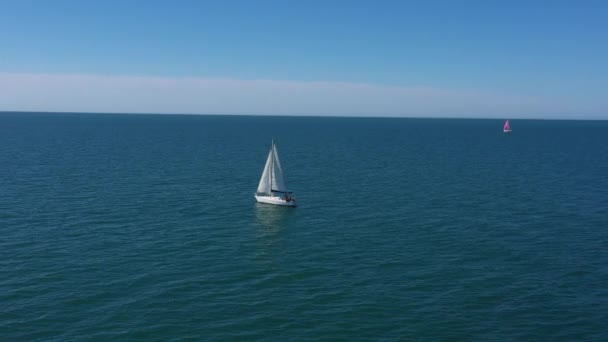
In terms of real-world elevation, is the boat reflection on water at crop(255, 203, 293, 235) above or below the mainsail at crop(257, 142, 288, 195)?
below

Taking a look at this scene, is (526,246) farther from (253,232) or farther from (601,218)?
(253,232)

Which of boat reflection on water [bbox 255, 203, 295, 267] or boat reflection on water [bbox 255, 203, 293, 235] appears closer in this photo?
boat reflection on water [bbox 255, 203, 295, 267]

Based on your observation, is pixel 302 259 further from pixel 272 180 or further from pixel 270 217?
pixel 272 180

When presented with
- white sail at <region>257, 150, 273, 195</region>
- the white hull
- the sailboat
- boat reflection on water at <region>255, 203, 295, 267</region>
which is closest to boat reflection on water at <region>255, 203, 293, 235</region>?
boat reflection on water at <region>255, 203, 295, 267</region>

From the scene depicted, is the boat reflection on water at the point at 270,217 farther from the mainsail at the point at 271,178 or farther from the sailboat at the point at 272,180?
the mainsail at the point at 271,178

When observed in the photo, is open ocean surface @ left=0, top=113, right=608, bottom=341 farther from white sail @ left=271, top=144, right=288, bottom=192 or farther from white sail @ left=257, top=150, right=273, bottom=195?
white sail @ left=271, top=144, right=288, bottom=192

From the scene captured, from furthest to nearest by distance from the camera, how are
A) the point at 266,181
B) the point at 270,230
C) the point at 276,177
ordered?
1. the point at 276,177
2. the point at 266,181
3. the point at 270,230

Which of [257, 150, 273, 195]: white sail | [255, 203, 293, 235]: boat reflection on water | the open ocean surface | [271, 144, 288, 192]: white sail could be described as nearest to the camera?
the open ocean surface

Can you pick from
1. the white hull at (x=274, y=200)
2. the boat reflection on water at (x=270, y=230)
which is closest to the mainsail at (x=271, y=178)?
the white hull at (x=274, y=200)

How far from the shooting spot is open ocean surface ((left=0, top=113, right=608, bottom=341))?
41062 millimetres

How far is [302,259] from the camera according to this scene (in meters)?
57.3

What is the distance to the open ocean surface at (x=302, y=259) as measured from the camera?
135ft

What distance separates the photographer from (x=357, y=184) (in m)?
106

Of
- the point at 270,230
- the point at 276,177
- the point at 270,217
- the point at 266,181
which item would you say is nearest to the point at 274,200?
the point at 266,181
